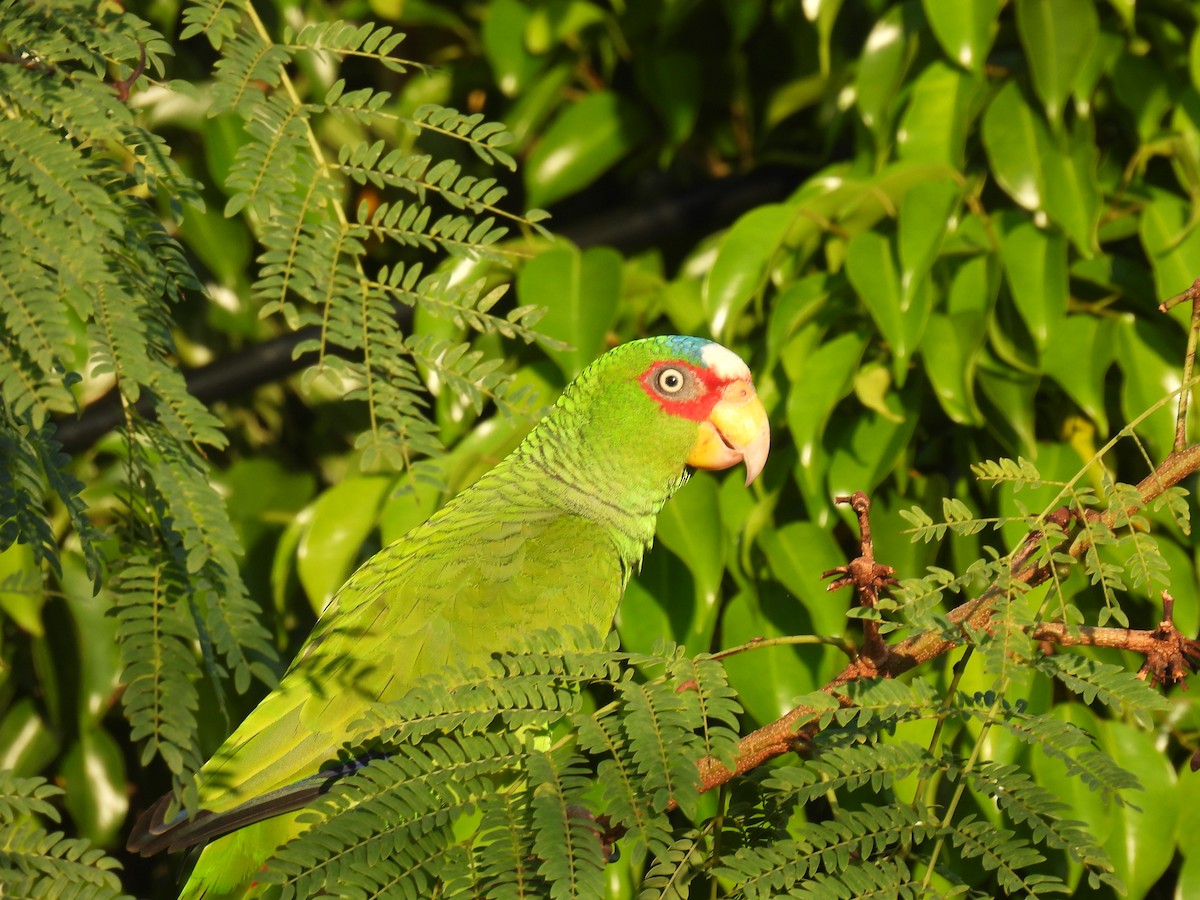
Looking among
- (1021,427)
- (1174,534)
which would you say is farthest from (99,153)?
(1174,534)

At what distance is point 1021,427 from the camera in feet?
5.61

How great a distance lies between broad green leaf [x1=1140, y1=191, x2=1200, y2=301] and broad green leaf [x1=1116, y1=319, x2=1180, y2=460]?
62 millimetres

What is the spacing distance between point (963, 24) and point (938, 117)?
0.56 ft

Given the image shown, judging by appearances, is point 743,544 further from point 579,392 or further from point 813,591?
point 579,392

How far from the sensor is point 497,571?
143 centimetres

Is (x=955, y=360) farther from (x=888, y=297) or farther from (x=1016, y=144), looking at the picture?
(x=1016, y=144)

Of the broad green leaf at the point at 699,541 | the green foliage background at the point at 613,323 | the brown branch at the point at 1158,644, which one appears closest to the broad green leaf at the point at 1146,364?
the green foliage background at the point at 613,323

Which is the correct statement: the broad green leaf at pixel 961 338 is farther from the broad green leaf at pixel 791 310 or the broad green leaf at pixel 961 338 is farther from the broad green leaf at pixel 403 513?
the broad green leaf at pixel 403 513

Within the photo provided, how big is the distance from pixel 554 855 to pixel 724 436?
87 cm

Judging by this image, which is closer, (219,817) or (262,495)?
(219,817)

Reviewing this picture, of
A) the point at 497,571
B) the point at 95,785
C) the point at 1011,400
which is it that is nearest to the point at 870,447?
the point at 1011,400

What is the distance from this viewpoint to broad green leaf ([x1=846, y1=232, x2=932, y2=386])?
168 cm

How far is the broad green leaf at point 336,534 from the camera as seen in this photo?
1885 millimetres

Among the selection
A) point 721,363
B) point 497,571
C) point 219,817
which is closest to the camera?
point 219,817
